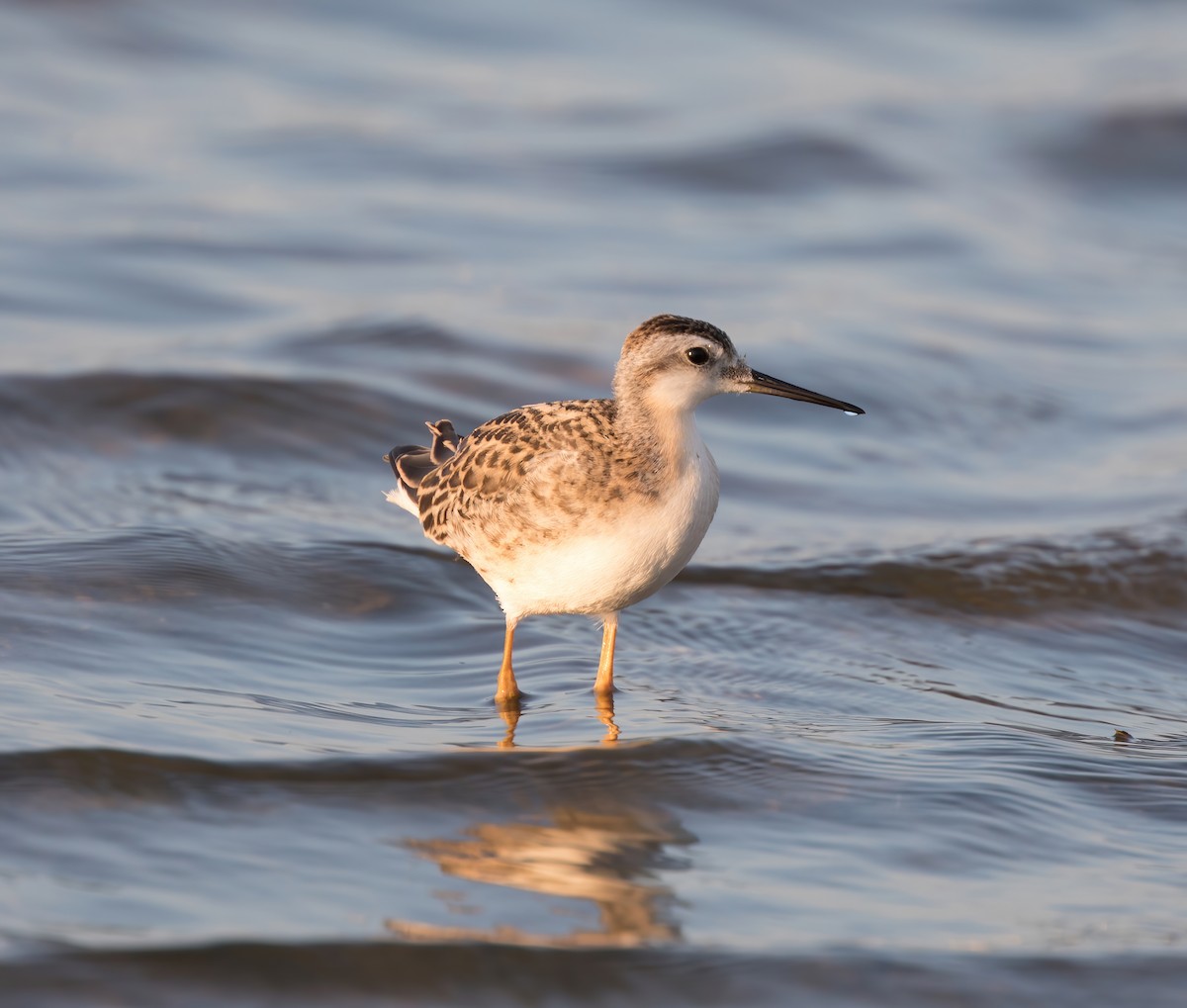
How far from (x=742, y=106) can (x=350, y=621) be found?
479 inches

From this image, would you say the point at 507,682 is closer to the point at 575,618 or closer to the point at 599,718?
the point at 599,718

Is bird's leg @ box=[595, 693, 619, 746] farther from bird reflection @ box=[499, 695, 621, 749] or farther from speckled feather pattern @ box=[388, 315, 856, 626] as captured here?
speckled feather pattern @ box=[388, 315, 856, 626]

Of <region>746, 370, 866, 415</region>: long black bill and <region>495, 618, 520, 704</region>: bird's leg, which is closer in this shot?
<region>746, 370, 866, 415</region>: long black bill

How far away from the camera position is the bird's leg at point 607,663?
26.5 ft

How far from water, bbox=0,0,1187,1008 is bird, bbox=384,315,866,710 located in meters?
0.64

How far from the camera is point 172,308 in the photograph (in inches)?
534

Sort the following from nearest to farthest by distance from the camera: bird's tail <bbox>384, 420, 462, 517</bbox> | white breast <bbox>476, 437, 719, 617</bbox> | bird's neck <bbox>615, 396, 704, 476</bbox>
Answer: white breast <bbox>476, 437, 719, 617</bbox> < bird's neck <bbox>615, 396, 704, 476</bbox> < bird's tail <bbox>384, 420, 462, 517</bbox>

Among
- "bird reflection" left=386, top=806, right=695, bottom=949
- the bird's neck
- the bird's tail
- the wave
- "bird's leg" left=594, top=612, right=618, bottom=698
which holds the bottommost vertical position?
"bird reflection" left=386, top=806, right=695, bottom=949

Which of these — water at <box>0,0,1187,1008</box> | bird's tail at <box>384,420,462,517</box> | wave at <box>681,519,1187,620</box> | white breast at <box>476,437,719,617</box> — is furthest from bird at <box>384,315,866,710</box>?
wave at <box>681,519,1187,620</box>

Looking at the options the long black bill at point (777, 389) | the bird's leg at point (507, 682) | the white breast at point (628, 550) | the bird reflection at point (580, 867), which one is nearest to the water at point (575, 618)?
the bird reflection at point (580, 867)

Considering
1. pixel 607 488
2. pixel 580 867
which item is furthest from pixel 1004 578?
pixel 580 867

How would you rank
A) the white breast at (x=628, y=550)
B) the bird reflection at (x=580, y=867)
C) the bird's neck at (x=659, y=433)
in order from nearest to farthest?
the bird reflection at (x=580, y=867), the white breast at (x=628, y=550), the bird's neck at (x=659, y=433)

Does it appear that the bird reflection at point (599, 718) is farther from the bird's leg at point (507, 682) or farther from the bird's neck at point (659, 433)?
the bird's neck at point (659, 433)

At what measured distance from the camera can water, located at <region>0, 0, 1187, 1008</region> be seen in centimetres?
594
